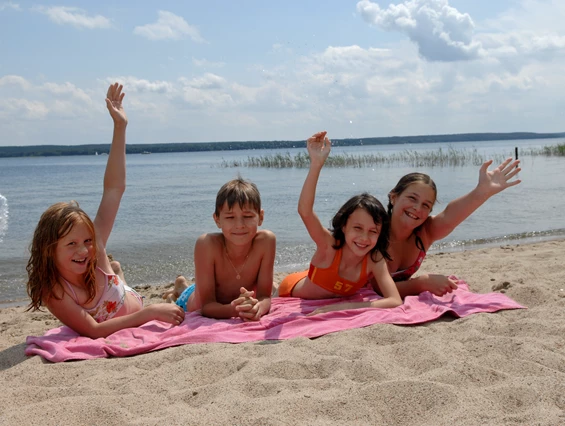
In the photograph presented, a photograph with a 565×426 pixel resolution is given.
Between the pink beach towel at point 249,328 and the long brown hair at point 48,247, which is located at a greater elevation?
the long brown hair at point 48,247

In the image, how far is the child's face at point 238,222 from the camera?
4.49 m

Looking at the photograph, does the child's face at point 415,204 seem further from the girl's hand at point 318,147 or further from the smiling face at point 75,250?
the smiling face at point 75,250

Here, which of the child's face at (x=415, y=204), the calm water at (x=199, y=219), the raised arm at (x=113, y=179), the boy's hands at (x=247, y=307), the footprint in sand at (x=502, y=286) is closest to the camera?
the boy's hands at (x=247, y=307)

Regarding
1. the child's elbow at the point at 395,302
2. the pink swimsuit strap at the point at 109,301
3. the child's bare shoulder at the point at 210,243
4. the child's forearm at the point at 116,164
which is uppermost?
the child's forearm at the point at 116,164

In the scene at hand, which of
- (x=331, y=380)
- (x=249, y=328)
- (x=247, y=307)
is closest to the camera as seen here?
(x=331, y=380)

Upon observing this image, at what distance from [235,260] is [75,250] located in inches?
51.2

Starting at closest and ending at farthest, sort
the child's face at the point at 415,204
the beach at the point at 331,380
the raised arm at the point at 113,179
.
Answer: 1. the beach at the point at 331,380
2. the raised arm at the point at 113,179
3. the child's face at the point at 415,204

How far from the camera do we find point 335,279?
16.2ft

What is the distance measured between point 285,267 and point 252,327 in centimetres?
429

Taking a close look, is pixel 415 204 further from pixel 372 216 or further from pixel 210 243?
pixel 210 243

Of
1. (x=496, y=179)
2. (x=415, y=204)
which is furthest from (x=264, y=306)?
(x=496, y=179)

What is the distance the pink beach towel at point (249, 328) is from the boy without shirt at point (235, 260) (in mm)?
123

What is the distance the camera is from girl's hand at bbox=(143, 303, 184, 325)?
4391 mm

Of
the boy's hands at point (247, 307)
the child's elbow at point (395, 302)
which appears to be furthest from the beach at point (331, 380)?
the boy's hands at point (247, 307)
